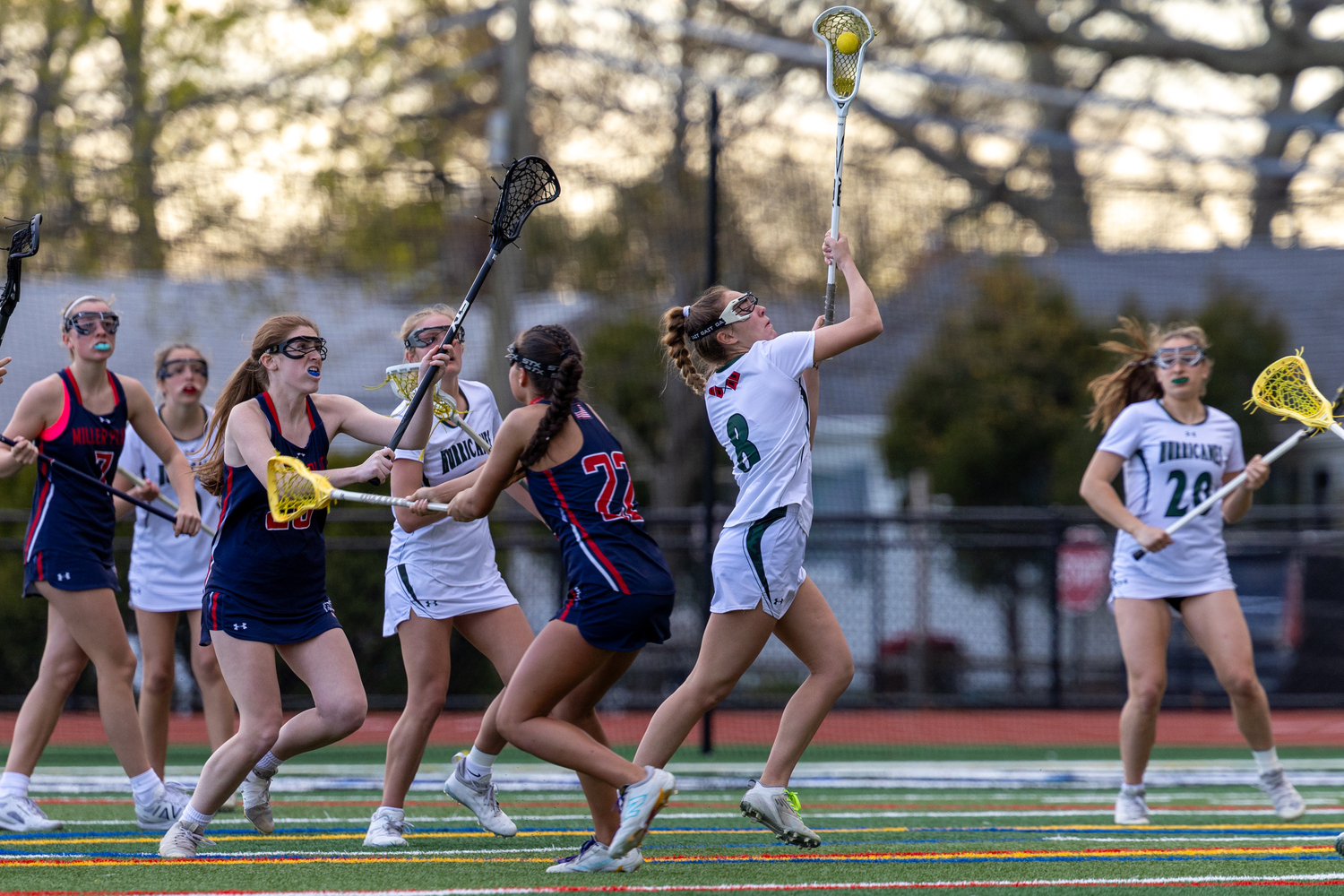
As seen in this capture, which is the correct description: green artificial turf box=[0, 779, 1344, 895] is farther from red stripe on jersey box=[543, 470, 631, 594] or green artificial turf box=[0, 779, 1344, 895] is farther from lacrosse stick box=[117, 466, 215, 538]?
lacrosse stick box=[117, 466, 215, 538]

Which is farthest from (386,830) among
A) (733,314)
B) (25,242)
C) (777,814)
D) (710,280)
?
(710,280)

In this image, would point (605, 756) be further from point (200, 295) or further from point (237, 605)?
point (200, 295)

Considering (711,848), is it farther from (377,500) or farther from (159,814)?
(159,814)

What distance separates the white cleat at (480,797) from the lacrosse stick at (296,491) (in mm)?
1266

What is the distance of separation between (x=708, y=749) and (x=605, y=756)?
5.27 meters

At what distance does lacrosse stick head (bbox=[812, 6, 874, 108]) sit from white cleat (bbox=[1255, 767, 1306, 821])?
11.9 feet

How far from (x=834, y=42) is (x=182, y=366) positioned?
3.44m

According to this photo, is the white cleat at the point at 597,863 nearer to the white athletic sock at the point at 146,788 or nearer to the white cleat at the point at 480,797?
the white cleat at the point at 480,797

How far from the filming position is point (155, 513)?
6.68 metres

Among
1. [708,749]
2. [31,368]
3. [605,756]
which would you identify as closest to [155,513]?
[605,756]

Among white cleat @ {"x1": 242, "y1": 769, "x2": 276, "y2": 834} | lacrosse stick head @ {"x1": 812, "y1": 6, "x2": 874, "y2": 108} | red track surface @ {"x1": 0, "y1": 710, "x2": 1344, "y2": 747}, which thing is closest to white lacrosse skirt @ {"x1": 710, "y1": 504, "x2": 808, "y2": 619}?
lacrosse stick head @ {"x1": 812, "y1": 6, "x2": 874, "y2": 108}

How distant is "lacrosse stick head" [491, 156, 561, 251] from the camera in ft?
17.5

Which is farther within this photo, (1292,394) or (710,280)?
(710,280)

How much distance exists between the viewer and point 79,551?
6098 millimetres
